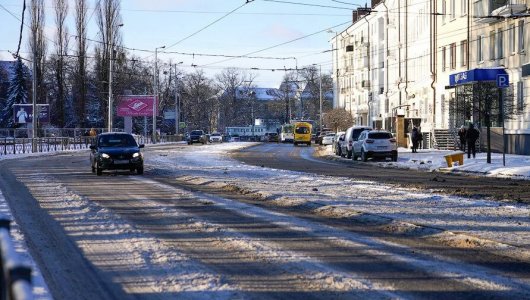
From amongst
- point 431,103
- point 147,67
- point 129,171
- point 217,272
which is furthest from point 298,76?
point 217,272

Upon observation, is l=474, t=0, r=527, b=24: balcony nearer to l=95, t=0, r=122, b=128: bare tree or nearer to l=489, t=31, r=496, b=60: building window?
l=489, t=31, r=496, b=60: building window

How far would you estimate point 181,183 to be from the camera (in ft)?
72.6

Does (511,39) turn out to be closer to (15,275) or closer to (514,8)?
(514,8)

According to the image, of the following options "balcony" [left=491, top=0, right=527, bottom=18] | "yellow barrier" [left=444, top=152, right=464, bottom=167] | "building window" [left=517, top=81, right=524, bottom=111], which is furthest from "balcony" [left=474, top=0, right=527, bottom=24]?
"yellow barrier" [left=444, top=152, right=464, bottom=167]

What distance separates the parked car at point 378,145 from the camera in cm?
3719

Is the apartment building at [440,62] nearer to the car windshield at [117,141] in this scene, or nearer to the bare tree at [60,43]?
the car windshield at [117,141]

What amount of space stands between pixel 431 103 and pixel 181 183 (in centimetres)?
3326

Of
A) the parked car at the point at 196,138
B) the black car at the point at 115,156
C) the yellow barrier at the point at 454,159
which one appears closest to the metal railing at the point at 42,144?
the black car at the point at 115,156

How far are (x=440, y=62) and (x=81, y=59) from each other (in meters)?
37.9

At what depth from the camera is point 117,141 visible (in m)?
28.0

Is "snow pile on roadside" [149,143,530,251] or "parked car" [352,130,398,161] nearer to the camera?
"snow pile on roadside" [149,143,530,251]

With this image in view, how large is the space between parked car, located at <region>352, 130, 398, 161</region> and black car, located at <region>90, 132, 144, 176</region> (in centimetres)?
1423

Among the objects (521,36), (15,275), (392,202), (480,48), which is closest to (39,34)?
(480,48)

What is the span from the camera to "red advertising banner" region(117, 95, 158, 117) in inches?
3132
